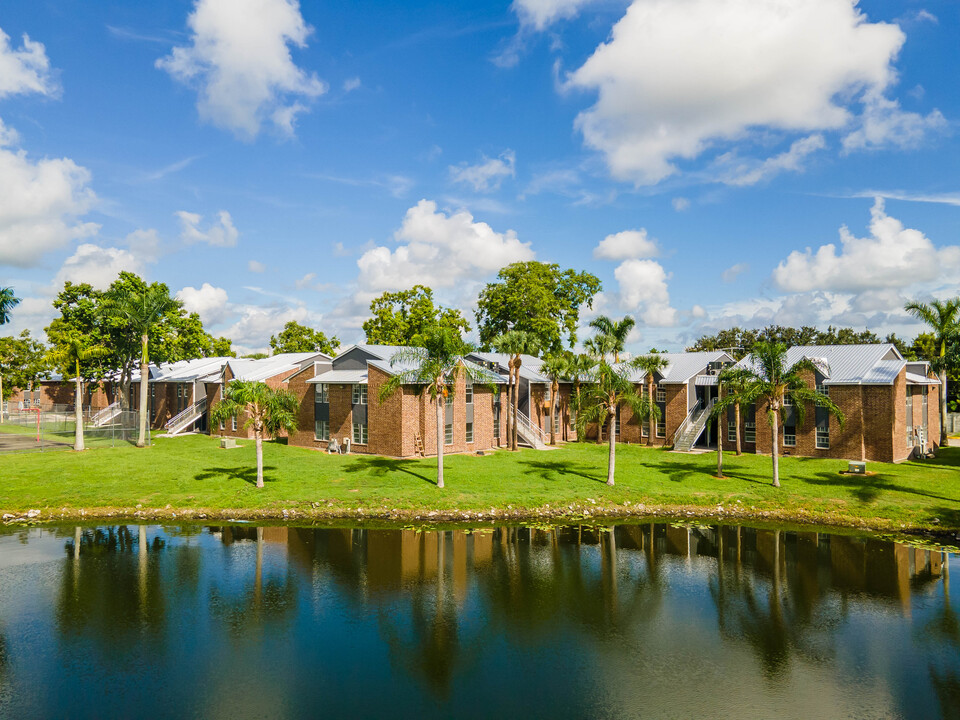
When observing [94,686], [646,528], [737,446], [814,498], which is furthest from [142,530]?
[737,446]

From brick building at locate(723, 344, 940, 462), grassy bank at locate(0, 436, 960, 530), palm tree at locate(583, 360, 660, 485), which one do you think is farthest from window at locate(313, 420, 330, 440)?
brick building at locate(723, 344, 940, 462)

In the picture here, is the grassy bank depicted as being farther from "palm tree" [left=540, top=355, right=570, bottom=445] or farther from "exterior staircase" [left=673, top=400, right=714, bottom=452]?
"palm tree" [left=540, top=355, right=570, bottom=445]

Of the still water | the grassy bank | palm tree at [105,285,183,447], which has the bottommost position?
the still water

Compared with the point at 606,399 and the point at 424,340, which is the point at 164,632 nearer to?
the point at 424,340

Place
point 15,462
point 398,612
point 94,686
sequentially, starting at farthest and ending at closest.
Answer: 1. point 15,462
2. point 398,612
3. point 94,686

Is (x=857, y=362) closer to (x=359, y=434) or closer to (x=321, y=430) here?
(x=359, y=434)

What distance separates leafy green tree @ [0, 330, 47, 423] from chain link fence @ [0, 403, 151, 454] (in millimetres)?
9083

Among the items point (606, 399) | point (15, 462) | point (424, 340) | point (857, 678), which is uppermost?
point (424, 340)

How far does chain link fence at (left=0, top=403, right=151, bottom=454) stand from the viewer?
1913 inches

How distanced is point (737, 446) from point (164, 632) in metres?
44.5

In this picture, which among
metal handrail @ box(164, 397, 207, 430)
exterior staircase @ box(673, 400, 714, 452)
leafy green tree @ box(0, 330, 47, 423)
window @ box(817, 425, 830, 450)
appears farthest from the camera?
leafy green tree @ box(0, 330, 47, 423)

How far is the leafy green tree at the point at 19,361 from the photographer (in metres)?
78.7

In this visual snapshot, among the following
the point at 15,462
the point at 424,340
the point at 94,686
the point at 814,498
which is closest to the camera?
the point at 94,686

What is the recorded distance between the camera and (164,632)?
17.9 metres
